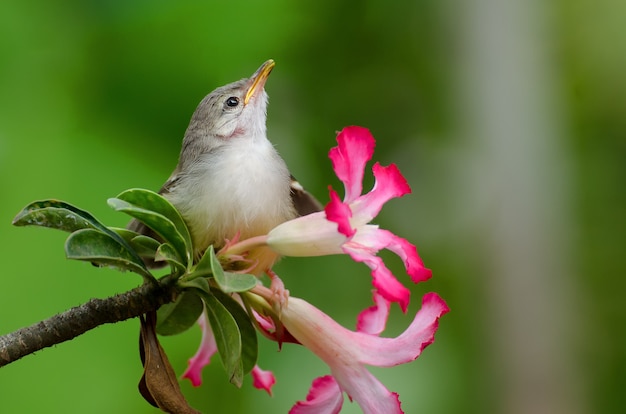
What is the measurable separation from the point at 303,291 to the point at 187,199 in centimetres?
Answer: 122

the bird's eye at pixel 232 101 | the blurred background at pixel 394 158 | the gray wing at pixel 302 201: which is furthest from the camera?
the blurred background at pixel 394 158

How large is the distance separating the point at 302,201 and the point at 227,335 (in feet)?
1.24

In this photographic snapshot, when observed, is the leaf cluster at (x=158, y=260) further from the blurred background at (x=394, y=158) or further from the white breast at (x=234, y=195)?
the blurred background at (x=394, y=158)

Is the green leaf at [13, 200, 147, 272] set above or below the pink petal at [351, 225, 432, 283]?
above

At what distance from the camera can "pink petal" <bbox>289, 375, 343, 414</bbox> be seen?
936 millimetres

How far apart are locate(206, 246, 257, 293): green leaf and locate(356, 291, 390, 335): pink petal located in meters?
0.20

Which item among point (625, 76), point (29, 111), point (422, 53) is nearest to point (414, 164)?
point (422, 53)

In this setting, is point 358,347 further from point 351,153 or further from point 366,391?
point 351,153

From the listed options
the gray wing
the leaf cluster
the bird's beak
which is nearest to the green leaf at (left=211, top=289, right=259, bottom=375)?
the leaf cluster

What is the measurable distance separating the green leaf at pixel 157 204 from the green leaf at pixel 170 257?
0.02 meters

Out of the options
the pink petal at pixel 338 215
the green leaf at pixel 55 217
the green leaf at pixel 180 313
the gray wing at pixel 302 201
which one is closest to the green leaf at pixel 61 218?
the green leaf at pixel 55 217

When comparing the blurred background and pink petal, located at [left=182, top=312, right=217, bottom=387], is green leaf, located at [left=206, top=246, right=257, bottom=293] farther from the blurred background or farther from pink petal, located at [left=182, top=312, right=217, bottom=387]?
the blurred background

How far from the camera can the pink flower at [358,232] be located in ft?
2.72

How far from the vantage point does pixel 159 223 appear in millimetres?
887
